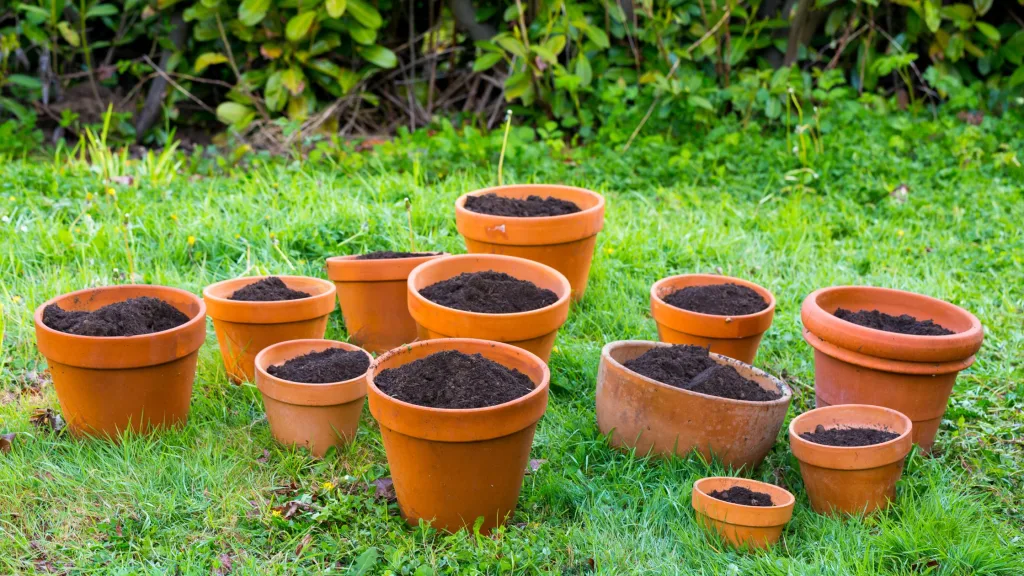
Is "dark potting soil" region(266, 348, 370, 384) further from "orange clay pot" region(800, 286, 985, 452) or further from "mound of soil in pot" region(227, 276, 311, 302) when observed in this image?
"orange clay pot" region(800, 286, 985, 452)

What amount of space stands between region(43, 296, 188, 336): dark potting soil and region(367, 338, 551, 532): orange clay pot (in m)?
0.75

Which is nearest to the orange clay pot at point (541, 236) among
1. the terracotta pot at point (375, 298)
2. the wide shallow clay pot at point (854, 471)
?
the terracotta pot at point (375, 298)

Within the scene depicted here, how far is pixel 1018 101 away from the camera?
18.1 ft

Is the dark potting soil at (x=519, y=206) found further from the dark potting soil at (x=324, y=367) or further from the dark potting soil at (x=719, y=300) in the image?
the dark potting soil at (x=324, y=367)

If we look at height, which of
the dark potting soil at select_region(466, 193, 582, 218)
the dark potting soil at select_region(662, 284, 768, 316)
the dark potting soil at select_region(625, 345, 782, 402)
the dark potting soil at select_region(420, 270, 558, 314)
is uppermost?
the dark potting soil at select_region(466, 193, 582, 218)

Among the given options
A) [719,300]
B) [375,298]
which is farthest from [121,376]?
[719,300]

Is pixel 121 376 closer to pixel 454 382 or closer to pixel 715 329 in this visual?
pixel 454 382

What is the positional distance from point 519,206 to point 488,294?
77 centimetres

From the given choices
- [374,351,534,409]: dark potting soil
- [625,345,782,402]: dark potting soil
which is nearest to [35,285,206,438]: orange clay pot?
[374,351,534,409]: dark potting soil

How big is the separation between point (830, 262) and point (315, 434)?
250cm

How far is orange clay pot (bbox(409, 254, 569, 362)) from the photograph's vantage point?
2.64 metres

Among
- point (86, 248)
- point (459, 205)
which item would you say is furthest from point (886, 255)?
point (86, 248)

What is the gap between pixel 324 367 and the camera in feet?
8.67

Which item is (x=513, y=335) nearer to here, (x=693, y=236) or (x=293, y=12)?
(x=693, y=236)
